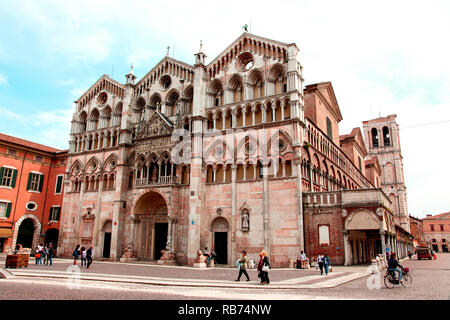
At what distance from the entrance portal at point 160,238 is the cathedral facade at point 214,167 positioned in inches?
3.9

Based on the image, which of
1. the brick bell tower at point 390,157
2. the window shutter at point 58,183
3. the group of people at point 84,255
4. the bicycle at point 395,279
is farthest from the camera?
the brick bell tower at point 390,157

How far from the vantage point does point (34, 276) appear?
17.5 meters

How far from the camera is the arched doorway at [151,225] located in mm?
33344

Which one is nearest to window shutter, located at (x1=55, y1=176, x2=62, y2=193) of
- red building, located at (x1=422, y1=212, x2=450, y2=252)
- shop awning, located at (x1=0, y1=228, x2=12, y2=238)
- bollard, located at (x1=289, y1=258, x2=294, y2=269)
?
shop awning, located at (x1=0, y1=228, x2=12, y2=238)

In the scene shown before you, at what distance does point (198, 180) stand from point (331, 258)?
13.0 m

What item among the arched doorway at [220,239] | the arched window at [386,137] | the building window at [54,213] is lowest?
the arched doorway at [220,239]

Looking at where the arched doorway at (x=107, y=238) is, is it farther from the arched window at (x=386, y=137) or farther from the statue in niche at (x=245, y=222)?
the arched window at (x=386, y=137)

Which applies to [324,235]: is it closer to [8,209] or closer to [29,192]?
[8,209]

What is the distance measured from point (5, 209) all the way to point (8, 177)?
12.2ft

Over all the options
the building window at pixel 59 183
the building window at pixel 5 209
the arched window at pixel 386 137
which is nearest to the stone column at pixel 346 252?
the building window at pixel 59 183

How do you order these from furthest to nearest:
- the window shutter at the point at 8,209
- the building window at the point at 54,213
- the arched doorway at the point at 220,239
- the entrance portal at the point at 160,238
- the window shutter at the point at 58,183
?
the window shutter at the point at 58,183 < the building window at the point at 54,213 < the window shutter at the point at 8,209 < the entrance portal at the point at 160,238 < the arched doorway at the point at 220,239

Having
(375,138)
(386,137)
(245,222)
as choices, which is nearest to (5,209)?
(245,222)

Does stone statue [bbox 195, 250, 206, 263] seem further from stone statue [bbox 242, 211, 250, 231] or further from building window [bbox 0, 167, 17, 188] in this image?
building window [bbox 0, 167, 17, 188]
